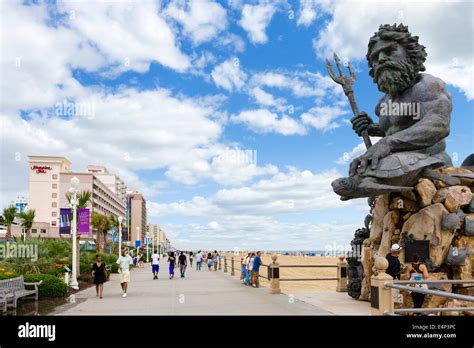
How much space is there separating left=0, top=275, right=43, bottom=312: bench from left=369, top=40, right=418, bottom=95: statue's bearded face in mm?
10389

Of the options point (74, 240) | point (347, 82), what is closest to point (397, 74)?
point (347, 82)

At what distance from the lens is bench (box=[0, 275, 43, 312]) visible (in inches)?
476

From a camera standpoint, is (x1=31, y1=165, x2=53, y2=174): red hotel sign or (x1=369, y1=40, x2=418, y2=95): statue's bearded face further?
(x1=31, y1=165, x2=53, y2=174): red hotel sign

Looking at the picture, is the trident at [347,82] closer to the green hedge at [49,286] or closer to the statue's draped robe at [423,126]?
the statue's draped robe at [423,126]

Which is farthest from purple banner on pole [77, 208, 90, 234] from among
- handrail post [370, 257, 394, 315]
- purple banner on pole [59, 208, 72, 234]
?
handrail post [370, 257, 394, 315]

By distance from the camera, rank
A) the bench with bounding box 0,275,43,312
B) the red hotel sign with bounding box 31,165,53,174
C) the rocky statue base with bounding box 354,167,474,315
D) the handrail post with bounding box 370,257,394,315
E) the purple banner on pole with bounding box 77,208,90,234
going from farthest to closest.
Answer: the red hotel sign with bounding box 31,165,53,174 → the purple banner on pole with bounding box 77,208,90,234 → the bench with bounding box 0,275,43,312 → the rocky statue base with bounding box 354,167,474,315 → the handrail post with bounding box 370,257,394,315

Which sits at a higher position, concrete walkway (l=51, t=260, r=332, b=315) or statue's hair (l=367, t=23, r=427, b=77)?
statue's hair (l=367, t=23, r=427, b=77)

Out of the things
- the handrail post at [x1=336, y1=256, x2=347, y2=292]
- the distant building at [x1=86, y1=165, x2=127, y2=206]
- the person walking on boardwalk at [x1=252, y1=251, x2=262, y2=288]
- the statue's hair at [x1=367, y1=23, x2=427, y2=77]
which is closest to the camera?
the statue's hair at [x1=367, y1=23, x2=427, y2=77]

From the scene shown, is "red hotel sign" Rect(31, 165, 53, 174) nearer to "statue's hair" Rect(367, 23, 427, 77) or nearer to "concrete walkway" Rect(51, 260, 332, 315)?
"concrete walkway" Rect(51, 260, 332, 315)

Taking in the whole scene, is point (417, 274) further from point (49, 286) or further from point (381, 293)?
point (49, 286)

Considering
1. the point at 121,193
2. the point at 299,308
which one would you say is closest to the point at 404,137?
the point at 299,308

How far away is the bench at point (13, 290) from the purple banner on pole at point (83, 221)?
19.7 feet
